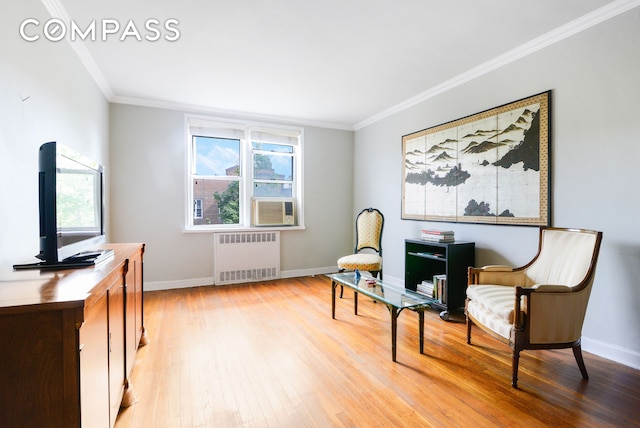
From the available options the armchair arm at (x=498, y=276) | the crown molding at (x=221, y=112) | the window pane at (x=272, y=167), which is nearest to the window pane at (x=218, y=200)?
the window pane at (x=272, y=167)

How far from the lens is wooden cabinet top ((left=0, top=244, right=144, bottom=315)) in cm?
89

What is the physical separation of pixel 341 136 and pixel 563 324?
13.1 feet

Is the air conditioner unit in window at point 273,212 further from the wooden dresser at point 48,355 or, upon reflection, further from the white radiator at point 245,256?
the wooden dresser at point 48,355

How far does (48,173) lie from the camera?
1.34 metres

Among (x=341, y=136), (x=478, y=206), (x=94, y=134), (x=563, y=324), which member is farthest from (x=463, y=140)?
(x=94, y=134)

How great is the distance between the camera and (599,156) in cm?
222

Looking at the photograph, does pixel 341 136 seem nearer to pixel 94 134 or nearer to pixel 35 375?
pixel 94 134

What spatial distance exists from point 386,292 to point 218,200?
2944mm

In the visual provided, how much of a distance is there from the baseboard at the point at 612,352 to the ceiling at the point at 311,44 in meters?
2.35

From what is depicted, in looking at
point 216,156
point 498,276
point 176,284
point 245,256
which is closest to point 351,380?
point 498,276

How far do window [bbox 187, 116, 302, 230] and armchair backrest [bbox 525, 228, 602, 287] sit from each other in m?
3.26

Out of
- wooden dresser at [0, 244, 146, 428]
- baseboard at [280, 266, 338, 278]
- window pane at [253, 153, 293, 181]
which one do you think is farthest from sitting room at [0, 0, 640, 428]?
window pane at [253, 153, 293, 181]

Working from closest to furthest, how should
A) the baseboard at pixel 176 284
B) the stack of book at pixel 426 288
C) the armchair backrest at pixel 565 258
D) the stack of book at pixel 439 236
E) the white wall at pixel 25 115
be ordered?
1. the white wall at pixel 25 115
2. the armchair backrest at pixel 565 258
3. the stack of book at pixel 439 236
4. the stack of book at pixel 426 288
5. the baseboard at pixel 176 284

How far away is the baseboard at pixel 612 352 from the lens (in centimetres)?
205
